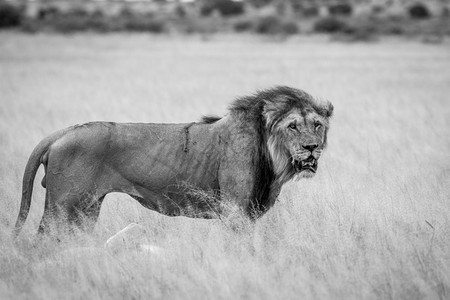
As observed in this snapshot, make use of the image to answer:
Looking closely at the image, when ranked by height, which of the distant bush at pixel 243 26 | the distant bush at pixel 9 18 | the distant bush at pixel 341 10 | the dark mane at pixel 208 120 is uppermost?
the dark mane at pixel 208 120

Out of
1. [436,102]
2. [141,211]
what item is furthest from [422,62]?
[141,211]

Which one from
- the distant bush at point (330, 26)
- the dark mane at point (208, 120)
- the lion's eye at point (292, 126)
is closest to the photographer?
the lion's eye at point (292, 126)

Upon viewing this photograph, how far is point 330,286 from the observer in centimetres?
459

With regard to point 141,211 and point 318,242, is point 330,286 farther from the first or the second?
point 141,211

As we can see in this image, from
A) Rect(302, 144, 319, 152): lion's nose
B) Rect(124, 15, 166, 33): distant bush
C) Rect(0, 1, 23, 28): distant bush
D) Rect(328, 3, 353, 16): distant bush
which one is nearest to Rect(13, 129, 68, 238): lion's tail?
Rect(302, 144, 319, 152): lion's nose

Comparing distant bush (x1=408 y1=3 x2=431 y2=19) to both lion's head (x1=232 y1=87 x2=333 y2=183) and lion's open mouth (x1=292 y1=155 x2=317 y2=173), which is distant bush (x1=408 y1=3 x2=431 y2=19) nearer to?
lion's head (x1=232 y1=87 x2=333 y2=183)

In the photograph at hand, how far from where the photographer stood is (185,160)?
17.9 ft

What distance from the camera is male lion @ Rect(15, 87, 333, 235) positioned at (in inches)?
204

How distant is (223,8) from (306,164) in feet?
290

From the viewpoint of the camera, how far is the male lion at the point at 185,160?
5180mm

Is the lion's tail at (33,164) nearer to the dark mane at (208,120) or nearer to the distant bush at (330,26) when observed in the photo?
the dark mane at (208,120)

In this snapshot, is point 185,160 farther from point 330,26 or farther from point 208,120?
point 330,26

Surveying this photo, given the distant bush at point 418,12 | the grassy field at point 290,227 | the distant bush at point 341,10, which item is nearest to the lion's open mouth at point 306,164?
the grassy field at point 290,227

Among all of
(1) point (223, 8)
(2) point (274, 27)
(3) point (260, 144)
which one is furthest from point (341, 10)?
(3) point (260, 144)
